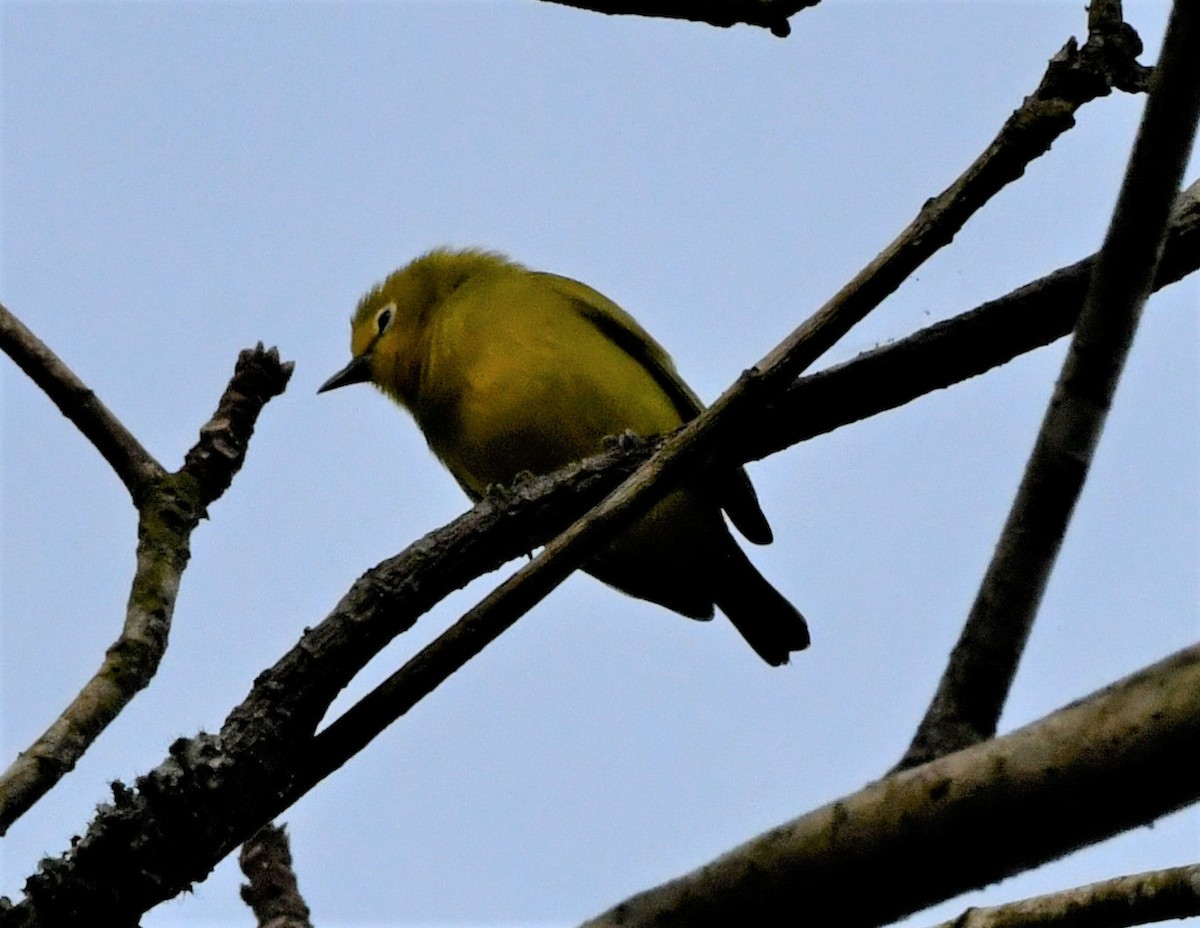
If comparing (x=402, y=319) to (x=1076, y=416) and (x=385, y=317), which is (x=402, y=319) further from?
(x=1076, y=416)

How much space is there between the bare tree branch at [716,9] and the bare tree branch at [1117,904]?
72.2 inches

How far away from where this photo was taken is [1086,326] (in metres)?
2.84

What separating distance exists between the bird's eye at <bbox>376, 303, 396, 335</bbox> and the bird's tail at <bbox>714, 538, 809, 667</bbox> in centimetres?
215

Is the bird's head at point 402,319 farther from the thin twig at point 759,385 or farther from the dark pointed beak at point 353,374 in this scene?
the thin twig at point 759,385

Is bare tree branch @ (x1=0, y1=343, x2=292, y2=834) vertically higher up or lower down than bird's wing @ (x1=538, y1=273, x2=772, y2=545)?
lower down

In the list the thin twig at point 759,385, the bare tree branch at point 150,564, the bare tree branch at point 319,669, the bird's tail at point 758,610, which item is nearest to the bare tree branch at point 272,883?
the bare tree branch at point 150,564

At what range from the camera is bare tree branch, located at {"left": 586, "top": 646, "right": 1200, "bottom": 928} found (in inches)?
79.5

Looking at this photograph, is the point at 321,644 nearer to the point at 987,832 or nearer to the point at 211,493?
the point at 211,493

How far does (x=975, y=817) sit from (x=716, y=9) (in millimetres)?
1815

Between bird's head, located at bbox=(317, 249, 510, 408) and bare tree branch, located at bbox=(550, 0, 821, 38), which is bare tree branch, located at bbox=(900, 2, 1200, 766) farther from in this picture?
bird's head, located at bbox=(317, 249, 510, 408)

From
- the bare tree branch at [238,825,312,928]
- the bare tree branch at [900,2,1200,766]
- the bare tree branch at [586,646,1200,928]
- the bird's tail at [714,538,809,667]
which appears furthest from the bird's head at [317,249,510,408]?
the bare tree branch at [586,646,1200,928]

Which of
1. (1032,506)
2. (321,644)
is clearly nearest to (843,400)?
(1032,506)

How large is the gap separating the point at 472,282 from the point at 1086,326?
5.09m

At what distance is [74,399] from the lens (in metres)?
4.02
